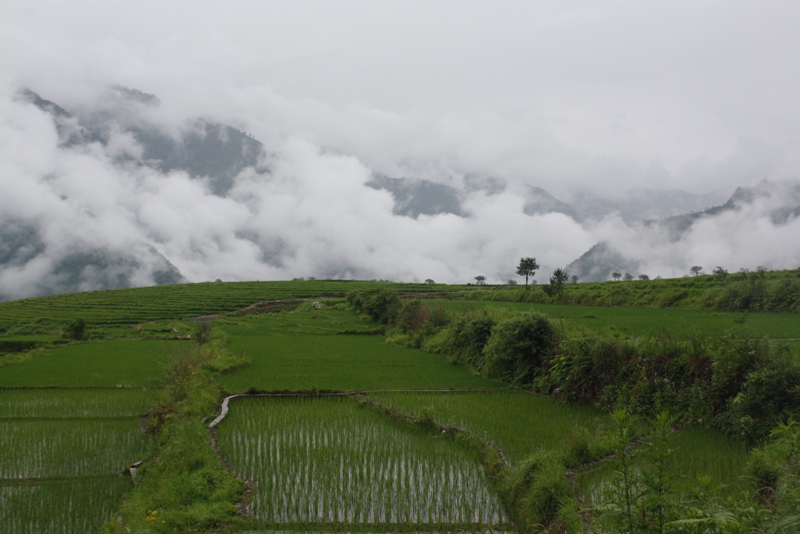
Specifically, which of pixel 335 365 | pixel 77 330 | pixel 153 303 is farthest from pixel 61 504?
pixel 153 303

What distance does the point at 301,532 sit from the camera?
700 centimetres

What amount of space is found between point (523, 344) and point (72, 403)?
13887 millimetres

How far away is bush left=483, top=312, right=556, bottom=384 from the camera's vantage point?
52.1ft

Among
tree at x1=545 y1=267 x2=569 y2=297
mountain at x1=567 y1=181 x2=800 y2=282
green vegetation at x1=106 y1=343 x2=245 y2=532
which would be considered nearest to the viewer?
green vegetation at x1=106 y1=343 x2=245 y2=532

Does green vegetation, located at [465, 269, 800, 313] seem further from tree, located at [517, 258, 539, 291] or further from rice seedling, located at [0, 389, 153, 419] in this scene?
rice seedling, located at [0, 389, 153, 419]

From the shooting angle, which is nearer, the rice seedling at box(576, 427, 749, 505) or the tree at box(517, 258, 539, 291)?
the rice seedling at box(576, 427, 749, 505)

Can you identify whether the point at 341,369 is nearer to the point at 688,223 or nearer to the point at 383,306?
the point at 383,306

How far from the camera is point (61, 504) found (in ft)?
27.5

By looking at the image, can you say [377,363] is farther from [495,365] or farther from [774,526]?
[774,526]

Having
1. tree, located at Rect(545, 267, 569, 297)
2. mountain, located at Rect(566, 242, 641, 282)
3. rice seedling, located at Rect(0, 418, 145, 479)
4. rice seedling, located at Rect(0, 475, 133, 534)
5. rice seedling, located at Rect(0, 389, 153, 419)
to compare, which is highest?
mountain, located at Rect(566, 242, 641, 282)

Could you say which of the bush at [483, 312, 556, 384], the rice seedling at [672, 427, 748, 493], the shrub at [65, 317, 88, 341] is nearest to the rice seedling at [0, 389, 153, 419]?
the bush at [483, 312, 556, 384]

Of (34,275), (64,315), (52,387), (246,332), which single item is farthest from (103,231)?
(52,387)

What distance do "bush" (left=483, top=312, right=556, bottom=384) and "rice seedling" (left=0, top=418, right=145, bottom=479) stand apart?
412 inches

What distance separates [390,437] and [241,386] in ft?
25.2
